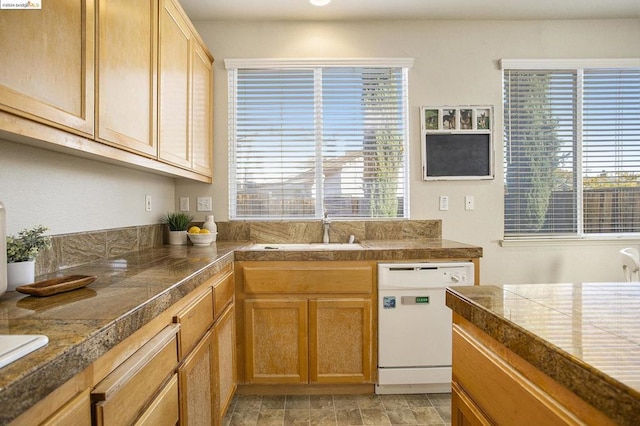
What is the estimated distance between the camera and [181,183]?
8.86 ft

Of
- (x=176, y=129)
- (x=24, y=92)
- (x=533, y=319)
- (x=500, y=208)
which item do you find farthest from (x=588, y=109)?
(x=24, y=92)

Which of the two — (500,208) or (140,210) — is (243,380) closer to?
(140,210)

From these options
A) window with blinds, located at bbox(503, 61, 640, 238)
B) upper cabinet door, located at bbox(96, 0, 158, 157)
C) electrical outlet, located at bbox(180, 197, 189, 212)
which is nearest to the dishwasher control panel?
window with blinds, located at bbox(503, 61, 640, 238)

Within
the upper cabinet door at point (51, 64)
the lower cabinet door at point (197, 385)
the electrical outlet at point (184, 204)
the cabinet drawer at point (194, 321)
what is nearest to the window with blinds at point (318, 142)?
the electrical outlet at point (184, 204)

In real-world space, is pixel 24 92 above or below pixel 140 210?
above

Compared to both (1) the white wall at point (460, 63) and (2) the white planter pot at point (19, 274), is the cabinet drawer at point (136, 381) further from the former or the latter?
(1) the white wall at point (460, 63)

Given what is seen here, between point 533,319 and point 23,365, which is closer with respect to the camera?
point 23,365

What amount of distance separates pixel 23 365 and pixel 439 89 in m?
2.88

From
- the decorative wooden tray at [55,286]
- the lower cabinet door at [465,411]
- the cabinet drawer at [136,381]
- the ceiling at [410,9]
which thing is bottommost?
the lower cabinet door at [465,411]

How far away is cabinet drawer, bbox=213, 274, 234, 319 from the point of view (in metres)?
1.64

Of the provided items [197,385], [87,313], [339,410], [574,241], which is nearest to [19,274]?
[87,313]

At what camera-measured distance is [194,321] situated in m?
1.32

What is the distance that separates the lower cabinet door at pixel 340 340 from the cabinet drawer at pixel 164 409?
1062mm

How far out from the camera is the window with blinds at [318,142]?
2.72m
